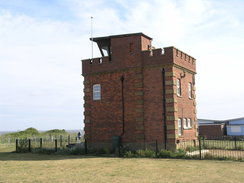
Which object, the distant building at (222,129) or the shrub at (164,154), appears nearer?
the shrub at (164,154)

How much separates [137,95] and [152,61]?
300 centimetres

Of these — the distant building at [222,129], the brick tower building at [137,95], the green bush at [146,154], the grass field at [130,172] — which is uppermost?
the brick tower building at [137,95]

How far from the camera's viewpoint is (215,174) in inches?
617

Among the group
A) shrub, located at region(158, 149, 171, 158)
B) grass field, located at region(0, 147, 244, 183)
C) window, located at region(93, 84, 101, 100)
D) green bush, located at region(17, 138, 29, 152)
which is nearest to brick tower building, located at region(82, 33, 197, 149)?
window, located at region(93, 84, 101, 100)

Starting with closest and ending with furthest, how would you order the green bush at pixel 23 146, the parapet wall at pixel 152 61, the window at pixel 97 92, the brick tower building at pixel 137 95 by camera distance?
1. the brick tower building at pixel 137 95
2. the parapet wall at pixel 152 61
3. the window at pixel 97 92
4. the green bush at pixel 23 146

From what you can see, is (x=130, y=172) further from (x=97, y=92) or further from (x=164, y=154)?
(x=97, y=92)

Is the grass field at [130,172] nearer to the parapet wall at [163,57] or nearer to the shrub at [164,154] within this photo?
the shrub at [164,154]

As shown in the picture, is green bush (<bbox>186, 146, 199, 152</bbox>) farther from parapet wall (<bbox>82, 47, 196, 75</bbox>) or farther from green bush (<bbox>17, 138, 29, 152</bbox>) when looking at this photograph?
green bush (<bbox>17, 138, 29, 152</bbox>)

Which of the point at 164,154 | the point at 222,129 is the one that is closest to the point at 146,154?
the point at 164,154

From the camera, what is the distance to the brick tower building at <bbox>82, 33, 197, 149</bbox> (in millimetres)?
26281

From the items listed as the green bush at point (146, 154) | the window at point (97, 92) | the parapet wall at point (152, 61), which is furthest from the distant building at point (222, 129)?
the green bush at point (146, 154)

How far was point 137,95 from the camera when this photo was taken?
2733 centimetres

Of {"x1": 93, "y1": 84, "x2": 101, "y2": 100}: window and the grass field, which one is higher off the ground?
{"x1": 93, "y1": 84, "x2": 101, "y2": 100}: window

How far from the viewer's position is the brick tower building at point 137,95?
2628 cm
